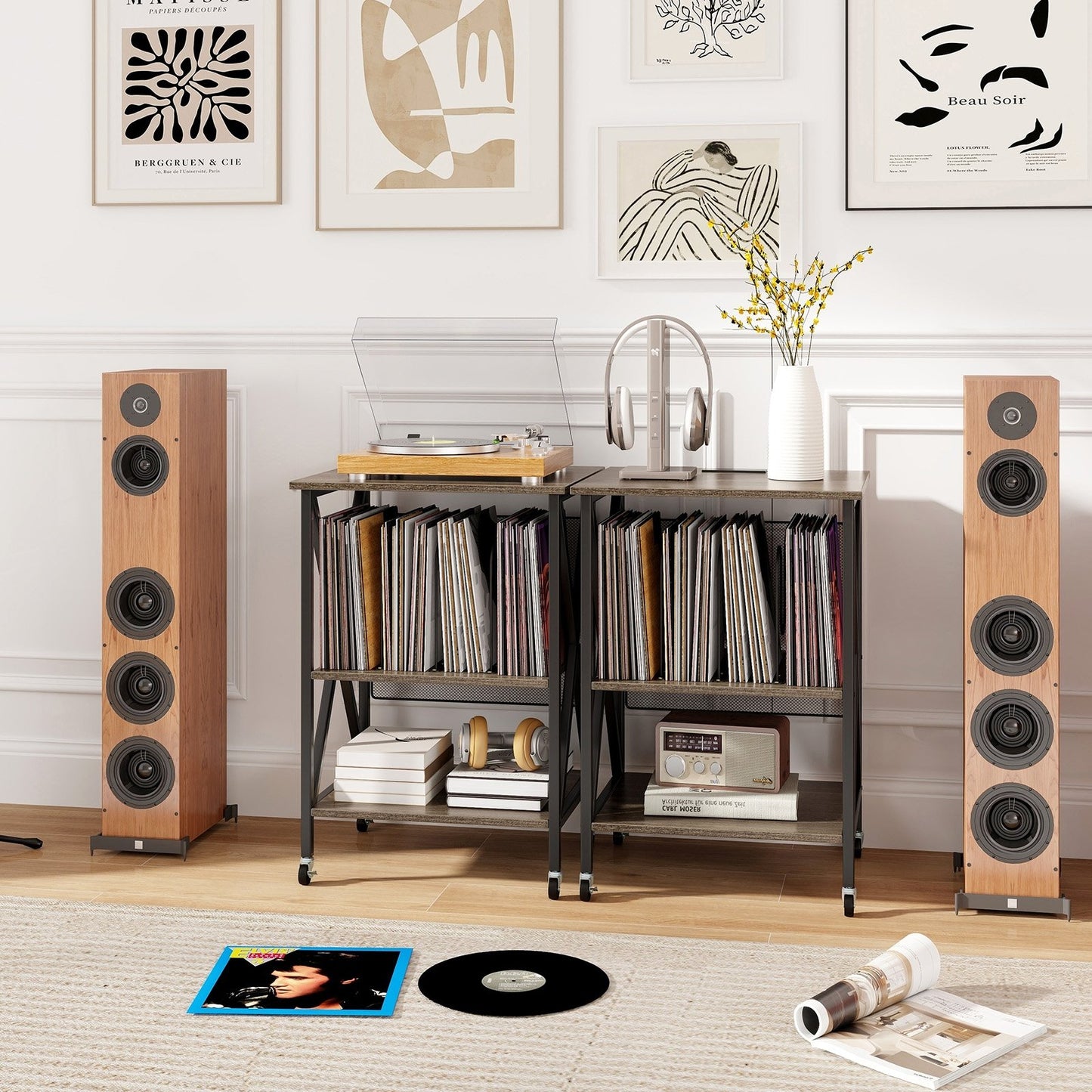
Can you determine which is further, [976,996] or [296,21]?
[296,21]

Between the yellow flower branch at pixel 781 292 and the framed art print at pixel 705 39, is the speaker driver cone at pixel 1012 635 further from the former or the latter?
the framed art print at pixel 705 39

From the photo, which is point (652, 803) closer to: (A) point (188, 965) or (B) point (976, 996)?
(B) point (976, 996)

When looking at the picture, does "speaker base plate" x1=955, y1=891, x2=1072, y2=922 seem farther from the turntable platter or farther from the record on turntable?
the turntable platter

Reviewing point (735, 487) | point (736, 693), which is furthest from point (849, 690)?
point (735, 487)

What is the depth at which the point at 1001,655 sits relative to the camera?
8.96 ft

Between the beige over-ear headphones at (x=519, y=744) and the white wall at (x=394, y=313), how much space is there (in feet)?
1.30

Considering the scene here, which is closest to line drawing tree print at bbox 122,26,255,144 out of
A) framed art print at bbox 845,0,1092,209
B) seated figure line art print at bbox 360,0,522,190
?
seated figure line art print at bbox 360,0,522,190

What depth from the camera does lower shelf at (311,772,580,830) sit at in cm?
291

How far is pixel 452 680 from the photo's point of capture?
2924 millimetres

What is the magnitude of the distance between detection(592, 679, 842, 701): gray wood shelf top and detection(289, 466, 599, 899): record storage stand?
0.39ft

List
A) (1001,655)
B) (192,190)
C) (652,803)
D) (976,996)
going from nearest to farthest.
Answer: (976,996) → (1001,655) → (652,803) → (192,190)

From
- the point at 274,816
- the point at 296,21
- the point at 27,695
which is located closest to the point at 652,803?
the point at 274,816

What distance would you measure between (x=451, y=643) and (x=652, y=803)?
542 mm

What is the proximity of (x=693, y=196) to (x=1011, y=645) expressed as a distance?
1234mm
